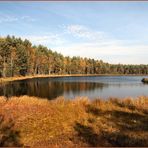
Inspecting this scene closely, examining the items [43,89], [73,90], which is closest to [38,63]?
[43,89]

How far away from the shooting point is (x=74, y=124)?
13.0 m

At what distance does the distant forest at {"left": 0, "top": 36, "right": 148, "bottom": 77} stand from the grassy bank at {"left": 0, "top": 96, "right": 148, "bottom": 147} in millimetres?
60341

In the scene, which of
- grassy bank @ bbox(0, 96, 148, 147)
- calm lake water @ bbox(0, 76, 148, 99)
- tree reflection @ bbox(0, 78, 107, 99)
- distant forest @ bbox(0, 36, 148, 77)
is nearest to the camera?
grassy bank @ bbox(0, 96, 148, 147)

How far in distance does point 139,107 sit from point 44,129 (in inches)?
347

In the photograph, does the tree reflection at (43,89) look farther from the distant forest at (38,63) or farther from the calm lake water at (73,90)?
the distant forest at (38,63)

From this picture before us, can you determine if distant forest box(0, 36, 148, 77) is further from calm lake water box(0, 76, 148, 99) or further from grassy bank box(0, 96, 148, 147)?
grassy bank box(0, 96, 148, 147)

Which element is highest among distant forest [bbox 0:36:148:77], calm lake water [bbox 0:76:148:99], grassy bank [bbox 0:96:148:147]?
distant forest [bbox 0:36:148:77]

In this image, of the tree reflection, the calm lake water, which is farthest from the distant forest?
the tree reflection

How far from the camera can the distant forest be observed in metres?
78.9

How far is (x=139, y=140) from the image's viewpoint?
10.3 meters

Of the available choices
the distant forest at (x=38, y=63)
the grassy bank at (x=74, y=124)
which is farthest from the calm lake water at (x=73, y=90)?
the distant forest at (x=38, y=63)

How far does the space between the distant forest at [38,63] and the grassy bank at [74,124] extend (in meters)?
60.3

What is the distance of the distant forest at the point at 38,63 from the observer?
Answer: 7894cm

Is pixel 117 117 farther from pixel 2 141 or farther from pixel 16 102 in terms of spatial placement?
pixel 16 102
